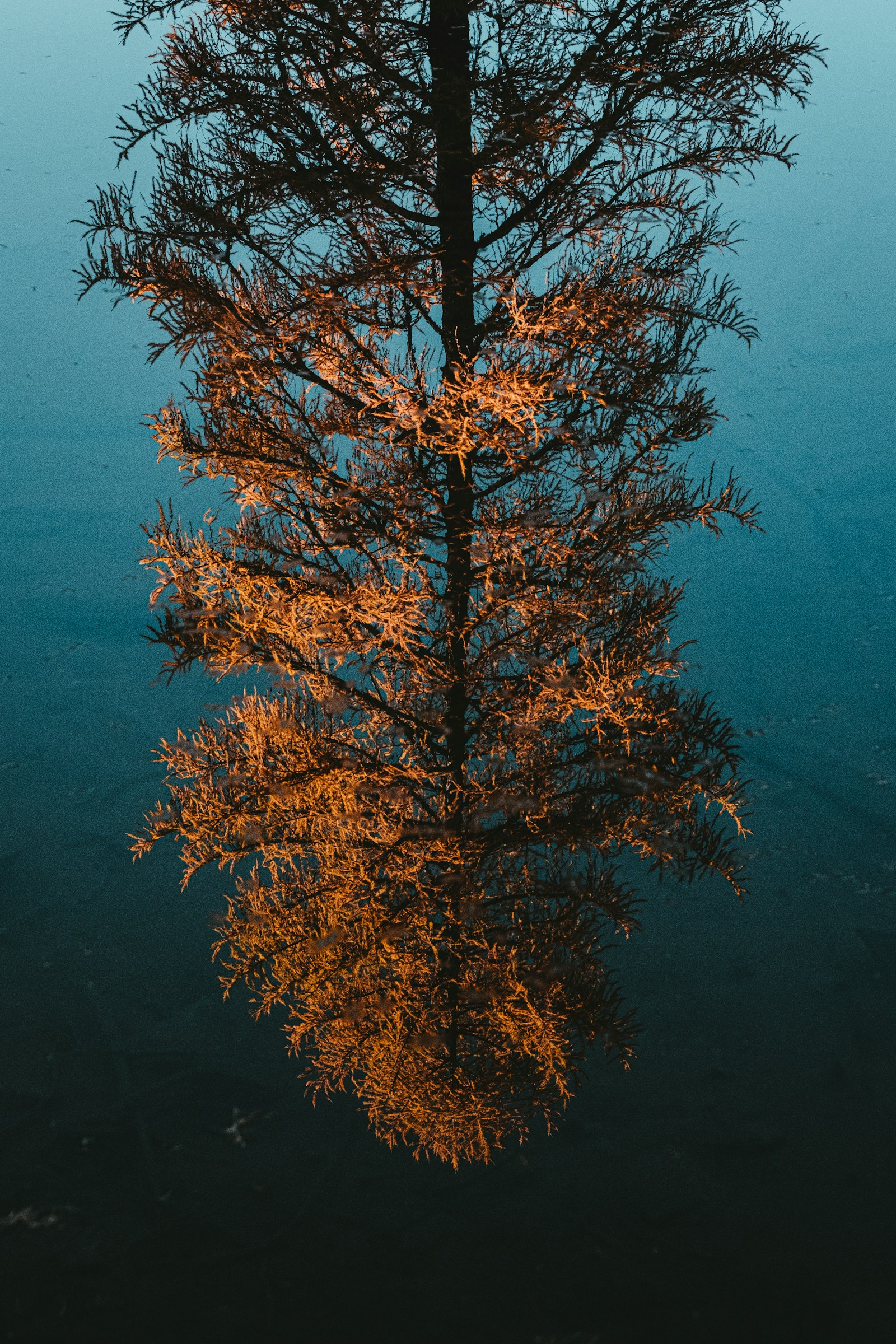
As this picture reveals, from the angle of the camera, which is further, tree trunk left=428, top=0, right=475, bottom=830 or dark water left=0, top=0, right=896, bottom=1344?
dark water left=0, top=0, right=896, bottom=1344

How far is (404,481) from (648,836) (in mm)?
3282

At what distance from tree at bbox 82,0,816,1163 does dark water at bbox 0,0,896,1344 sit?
1.40m

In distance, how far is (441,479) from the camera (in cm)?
792

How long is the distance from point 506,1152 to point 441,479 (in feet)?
22.4

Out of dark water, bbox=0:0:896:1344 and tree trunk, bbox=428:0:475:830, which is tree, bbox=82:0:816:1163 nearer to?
tree trunk, bbox=428:0:475:830

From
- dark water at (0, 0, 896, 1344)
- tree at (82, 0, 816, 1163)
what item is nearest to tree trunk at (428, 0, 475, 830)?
tree at (82, 0, 816, 1163)

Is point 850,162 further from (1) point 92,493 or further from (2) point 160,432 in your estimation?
(2) point 160,432

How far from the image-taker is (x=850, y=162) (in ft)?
161

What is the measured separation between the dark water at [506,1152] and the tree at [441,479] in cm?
140

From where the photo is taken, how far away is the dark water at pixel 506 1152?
29.8 feet

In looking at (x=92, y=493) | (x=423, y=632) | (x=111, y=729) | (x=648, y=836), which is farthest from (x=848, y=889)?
(x=92, y=493)

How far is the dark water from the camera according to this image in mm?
9094

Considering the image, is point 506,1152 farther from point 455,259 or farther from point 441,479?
point 455,259

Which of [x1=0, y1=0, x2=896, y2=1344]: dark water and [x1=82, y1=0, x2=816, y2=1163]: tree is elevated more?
[x1=82, y1=0, x2=816, y2=1163]: tree
